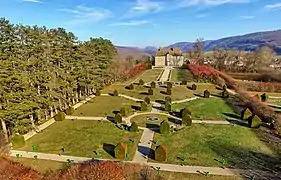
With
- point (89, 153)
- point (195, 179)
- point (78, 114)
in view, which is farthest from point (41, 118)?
point (195, 179)

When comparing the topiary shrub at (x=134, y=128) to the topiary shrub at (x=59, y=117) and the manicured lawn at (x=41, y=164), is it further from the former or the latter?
the topiary shrub at (x=59, y=117)

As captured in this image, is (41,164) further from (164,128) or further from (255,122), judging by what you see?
(255,122)

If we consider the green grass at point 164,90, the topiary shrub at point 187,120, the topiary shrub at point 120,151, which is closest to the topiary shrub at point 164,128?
the topiary shrub at point 187,120

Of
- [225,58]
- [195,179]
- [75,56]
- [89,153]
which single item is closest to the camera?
[195,179]

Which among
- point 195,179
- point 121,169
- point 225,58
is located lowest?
point 195,179

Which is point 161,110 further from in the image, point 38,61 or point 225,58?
point 225,58

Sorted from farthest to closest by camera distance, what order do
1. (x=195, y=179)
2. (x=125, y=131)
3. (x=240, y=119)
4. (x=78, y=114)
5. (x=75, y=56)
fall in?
(x=75, y=56)
(x=78, y=114)
(x=240, y=119)
(x=125, y=131)
(x=195, y=179)

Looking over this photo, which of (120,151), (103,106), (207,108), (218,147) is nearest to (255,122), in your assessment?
(218,147)
